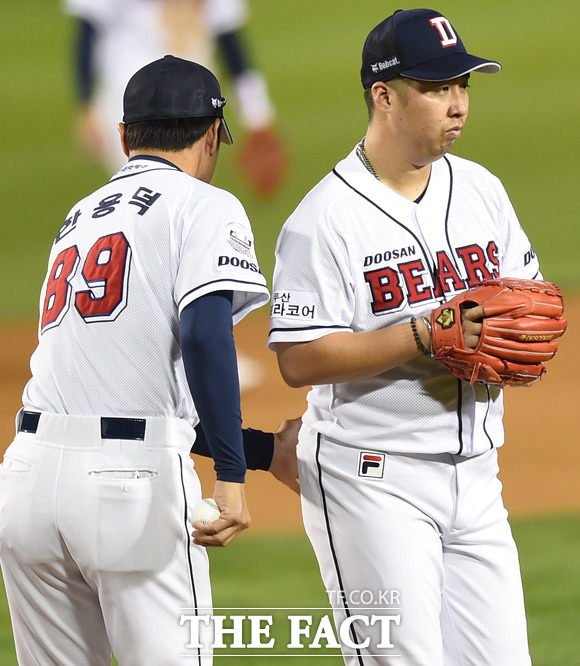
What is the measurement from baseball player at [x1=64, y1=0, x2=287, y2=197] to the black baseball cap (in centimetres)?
540

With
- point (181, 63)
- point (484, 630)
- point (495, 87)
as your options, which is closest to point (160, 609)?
point (484, 630)

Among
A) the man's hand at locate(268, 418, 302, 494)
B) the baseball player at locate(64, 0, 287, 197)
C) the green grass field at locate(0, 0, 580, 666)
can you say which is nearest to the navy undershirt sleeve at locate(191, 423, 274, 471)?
the man's hand at locate(268, 418, 302, 494)

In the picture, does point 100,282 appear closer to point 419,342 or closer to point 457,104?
point 419,342

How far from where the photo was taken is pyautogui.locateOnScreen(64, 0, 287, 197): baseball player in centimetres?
812

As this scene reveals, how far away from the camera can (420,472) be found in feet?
8.29

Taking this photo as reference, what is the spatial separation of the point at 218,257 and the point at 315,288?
1.06 feet

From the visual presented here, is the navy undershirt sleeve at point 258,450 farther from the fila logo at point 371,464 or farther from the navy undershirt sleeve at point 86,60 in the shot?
the navy undershirt sleeve at point 86,60

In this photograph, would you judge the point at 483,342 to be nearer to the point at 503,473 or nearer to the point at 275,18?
the point at 503,473

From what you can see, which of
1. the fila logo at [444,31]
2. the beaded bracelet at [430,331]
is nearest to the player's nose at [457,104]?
the fila logo at [444,31]

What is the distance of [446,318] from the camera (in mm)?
2436

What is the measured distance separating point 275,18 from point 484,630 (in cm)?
1875

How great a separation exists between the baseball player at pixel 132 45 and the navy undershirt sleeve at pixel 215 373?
19.0 ft

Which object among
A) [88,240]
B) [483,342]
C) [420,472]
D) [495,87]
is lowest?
[420,472]

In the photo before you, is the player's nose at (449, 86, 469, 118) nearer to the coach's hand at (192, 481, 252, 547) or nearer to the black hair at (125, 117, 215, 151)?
the black hair at (125, 117, 215, 151)
